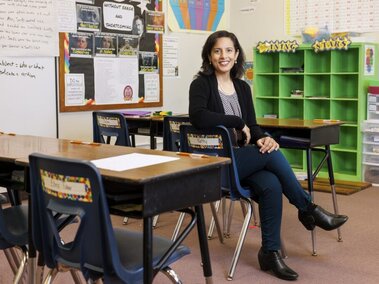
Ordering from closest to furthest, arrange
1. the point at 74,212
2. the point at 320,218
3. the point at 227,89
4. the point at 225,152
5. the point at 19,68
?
the point at 74,212 → the point at 225,152 → the point at 320,218 → the point at 227,89 → the point at 19,68

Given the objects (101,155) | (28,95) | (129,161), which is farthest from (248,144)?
(28,95)

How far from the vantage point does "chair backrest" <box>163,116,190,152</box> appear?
136 inches

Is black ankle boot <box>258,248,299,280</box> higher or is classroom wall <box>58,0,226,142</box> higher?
classroom wall <box>58,0,226,142</box>

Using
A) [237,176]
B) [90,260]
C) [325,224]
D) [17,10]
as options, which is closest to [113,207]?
[90,260]

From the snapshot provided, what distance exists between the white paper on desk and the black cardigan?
917mm

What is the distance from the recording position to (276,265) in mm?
2869

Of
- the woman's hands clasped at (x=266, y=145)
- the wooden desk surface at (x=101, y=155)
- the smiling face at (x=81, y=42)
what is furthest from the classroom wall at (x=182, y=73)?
the wooden desk surface at (x=101, y=155)

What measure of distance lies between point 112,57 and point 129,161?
342cm

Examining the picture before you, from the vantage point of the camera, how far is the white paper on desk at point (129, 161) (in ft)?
6.01

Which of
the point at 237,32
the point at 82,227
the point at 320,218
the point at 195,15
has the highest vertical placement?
the point at 195,15

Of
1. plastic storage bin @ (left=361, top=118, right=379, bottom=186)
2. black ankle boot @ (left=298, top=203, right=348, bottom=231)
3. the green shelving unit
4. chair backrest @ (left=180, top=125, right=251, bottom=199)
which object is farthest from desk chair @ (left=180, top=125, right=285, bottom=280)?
the green shelving unit

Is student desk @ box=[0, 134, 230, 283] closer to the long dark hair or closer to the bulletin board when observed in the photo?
the long dark hair

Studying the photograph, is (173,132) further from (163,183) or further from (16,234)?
(163,183)

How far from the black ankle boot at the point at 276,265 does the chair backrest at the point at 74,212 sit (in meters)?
1.34
